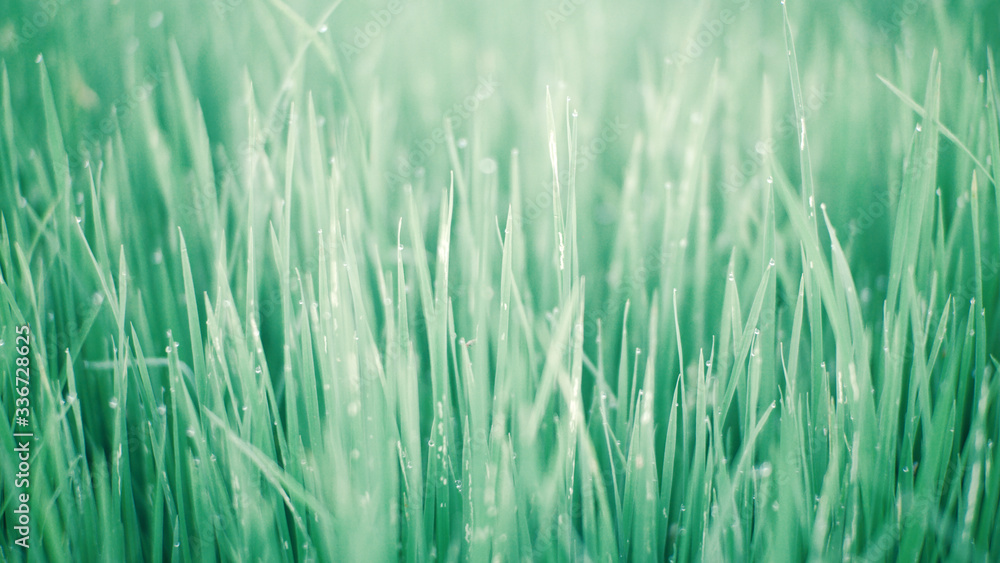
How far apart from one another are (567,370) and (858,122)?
493mm

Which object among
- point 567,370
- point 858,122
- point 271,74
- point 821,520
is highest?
point 271,74

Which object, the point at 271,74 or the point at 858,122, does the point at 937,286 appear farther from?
the point at 271,74

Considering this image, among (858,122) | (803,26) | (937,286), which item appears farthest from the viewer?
(803,26)

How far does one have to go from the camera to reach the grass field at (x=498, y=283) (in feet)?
1.63

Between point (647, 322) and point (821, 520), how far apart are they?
22 centimetres

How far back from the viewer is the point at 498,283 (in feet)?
1.98

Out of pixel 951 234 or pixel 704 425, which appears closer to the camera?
pixel 704 425

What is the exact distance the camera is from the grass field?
0.50 meters

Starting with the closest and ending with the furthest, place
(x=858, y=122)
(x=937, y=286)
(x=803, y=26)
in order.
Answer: (x=937, y=286)
(x=858, y=122)
(x=803, y=26)

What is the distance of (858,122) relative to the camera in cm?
70

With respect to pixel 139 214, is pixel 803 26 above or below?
above

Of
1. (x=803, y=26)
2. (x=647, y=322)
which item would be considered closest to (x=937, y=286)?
(x=647, y=322)

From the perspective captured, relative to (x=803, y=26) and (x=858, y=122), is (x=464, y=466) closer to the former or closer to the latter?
(x=858, y=122)

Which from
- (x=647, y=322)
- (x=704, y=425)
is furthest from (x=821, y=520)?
(x=647, y=322)
